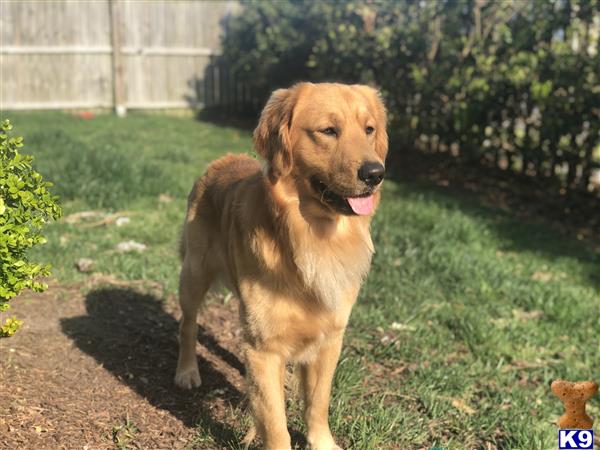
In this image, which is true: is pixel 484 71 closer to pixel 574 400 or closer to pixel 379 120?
pixel 379 120

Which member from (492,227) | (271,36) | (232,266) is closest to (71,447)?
(232,266)

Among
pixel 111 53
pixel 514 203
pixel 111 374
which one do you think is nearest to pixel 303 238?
pixel 111 374

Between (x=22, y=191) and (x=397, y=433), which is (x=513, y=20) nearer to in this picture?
(x=397, y=433)

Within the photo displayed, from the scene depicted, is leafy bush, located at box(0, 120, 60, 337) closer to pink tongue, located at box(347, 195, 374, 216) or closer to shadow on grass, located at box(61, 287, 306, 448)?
shadow on grass, located at box(61, 287, 306, 448)

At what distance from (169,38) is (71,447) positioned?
12725 mm

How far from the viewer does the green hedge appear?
6.75 m

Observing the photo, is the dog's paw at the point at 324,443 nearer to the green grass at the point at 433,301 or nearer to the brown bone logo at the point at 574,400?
the green grass at the point at 433,301

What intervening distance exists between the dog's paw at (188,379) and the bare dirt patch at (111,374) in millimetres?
42

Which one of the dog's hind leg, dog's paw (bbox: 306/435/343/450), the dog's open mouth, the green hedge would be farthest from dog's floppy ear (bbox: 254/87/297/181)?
the green hedge

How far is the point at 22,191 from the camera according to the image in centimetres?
239

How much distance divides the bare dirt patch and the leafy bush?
0.57m

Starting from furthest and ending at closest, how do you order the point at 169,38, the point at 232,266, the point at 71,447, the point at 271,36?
the point at 169,38
the point at 271,36
the point at 232,266
the point at 71,447
